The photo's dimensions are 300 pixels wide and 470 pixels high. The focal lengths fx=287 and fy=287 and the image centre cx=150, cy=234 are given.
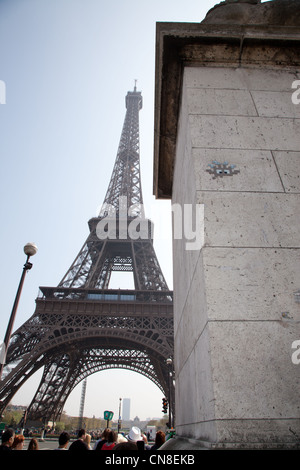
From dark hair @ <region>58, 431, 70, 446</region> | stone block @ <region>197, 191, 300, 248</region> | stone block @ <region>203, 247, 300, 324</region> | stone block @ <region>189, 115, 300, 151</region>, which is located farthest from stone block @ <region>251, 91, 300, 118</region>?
dark hair @ <region>58, 431, 70, 446</region>

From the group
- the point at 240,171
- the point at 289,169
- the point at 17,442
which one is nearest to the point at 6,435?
the point at 17,442

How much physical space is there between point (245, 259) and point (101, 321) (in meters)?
32.0

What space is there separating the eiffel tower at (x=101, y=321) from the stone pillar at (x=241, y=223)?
26898 millimetres

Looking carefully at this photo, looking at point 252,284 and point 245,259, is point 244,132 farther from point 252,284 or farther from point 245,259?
point 252,284

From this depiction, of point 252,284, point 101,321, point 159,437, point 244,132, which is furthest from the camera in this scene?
point 101,321

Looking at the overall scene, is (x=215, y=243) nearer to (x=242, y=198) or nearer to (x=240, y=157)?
(x=242, y=198)

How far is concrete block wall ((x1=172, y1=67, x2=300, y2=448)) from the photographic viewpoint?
233 centimetres

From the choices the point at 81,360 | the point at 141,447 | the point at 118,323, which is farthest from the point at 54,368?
the point at 141,447

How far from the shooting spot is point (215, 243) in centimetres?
308

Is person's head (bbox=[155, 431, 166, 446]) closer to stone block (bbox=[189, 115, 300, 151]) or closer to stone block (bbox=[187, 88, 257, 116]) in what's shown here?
stone block (bbox=[189, 115, 300, 151])

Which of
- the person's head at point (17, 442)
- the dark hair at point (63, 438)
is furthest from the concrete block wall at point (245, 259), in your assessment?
the person's head at point (17, 442)

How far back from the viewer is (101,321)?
107 ft

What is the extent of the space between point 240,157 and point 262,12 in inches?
128

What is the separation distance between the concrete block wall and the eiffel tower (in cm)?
Result: 2691
